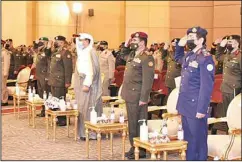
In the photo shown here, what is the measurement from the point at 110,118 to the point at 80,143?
1150 mm

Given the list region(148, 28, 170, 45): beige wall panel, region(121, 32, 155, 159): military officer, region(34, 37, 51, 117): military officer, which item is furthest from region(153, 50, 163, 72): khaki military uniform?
region(121, 32, 155, 159): military officer

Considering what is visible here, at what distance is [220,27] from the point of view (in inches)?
550

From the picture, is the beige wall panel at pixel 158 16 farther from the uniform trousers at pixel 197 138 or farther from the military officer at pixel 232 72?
the uniform trousers at pixel 197 138

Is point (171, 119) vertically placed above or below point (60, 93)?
below

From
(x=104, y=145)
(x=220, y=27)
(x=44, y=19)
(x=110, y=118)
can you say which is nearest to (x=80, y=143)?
(x=104, y=145)

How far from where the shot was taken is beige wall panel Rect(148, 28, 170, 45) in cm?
1678

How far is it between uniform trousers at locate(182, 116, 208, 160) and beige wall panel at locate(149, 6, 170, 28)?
11.9 m

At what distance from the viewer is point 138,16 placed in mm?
17047

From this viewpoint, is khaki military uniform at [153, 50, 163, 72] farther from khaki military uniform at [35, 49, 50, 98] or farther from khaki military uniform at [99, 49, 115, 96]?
khaki military uniform at [35, 49, 50, 98]

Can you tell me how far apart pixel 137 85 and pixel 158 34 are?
10787 millimetres

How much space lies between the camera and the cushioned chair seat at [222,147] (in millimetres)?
5035

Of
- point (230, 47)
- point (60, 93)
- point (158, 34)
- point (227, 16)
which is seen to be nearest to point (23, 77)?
point (60, 93)

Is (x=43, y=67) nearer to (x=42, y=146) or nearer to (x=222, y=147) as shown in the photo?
(x=42, y=146)

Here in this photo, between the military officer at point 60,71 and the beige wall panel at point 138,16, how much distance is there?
26.4 ft
